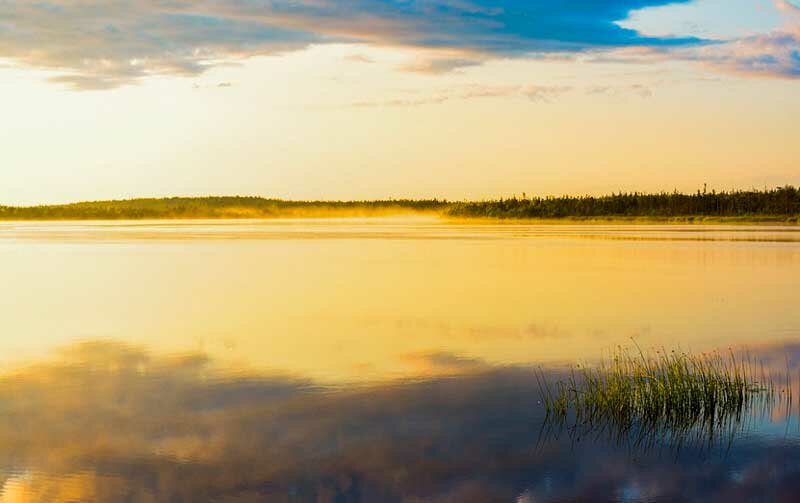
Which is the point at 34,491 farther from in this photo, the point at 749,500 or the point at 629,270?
the point at 629,270

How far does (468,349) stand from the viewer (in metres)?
19.6

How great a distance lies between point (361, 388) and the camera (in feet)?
51.0

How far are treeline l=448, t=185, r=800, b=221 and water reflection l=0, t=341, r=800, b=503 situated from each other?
133278 mm

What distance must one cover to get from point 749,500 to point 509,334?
1192cm

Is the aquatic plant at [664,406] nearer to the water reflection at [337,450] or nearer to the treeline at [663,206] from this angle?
the water reflection at [337,450]

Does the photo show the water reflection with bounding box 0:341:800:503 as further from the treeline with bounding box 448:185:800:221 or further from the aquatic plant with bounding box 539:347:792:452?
the treeline with bounding box 448:185:800:221

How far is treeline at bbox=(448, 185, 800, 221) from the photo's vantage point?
157000 millimetres

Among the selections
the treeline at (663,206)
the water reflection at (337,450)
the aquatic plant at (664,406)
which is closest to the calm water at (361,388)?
the water reflection at (337,450)

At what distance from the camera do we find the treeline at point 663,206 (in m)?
157

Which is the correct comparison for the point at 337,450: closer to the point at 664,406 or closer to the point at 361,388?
the point at 361,388

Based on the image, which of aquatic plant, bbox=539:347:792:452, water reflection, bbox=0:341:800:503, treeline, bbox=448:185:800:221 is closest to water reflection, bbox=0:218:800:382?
water reflection, bbox=0:341:800:503

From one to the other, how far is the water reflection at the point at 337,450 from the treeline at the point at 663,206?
133m

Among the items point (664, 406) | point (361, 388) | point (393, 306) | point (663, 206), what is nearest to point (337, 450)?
point (361, 388)

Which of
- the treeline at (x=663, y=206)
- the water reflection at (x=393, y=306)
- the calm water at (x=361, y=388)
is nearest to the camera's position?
the calm water at (x=361, y=388)
